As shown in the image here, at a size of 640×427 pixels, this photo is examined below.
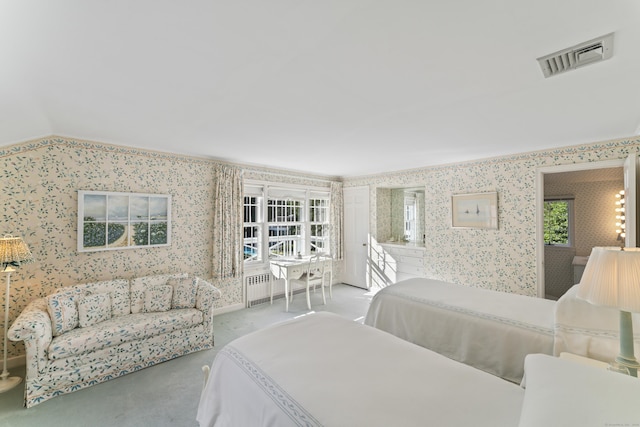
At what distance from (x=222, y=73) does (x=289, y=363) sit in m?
1.82

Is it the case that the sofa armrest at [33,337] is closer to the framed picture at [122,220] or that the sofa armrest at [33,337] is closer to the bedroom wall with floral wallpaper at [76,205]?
the bedroom wall with floral wallpaper at [76,205]

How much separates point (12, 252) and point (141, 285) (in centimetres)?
116

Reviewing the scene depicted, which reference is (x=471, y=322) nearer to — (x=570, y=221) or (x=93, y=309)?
(x=93, y=309)

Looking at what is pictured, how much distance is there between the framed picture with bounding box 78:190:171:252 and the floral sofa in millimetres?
505

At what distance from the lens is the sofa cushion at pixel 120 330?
2363mm

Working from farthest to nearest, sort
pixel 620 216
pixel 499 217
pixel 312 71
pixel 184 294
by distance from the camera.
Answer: pixel 620 216, pixel 499 217, pixel 184 294, pixel 312 71

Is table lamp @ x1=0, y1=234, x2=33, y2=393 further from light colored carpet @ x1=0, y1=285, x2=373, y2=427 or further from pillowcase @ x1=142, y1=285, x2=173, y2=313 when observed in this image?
pillowcase @ x1=142, y1=285, x2=173, y2=313

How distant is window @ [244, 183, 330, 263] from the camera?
484 cm

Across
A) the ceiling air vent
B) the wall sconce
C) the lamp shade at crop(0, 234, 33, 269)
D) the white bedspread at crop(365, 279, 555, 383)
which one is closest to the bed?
the white bedspread at crop(365, 279, 555, 383)

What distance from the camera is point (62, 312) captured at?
2.55m

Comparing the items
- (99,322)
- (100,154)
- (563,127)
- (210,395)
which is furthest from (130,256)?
(563,127)

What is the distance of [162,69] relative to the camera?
1657 millimetres

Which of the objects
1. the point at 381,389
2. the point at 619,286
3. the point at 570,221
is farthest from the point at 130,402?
the point at 570,221

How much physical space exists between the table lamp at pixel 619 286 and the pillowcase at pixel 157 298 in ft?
12.1
